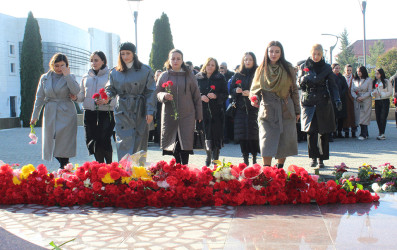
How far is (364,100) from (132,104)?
8.89 metres

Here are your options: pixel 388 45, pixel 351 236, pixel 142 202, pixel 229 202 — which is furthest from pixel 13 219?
pixel 388 45

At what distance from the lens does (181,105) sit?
23.0ft

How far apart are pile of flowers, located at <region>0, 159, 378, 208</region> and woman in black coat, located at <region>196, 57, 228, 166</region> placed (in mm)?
2921

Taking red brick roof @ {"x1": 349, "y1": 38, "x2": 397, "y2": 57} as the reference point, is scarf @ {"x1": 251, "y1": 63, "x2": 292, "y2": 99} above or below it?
below

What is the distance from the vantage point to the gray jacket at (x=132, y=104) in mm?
6324

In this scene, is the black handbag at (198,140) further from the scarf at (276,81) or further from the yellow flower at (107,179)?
the yellow flower at (107,179)

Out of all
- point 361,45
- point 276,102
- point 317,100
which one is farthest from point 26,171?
point 361,45

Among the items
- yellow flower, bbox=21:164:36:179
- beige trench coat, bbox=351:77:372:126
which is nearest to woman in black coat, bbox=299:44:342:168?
yellow flower, bbox=21:164:36:179

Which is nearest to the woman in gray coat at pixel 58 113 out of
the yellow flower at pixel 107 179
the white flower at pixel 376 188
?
the yellow flower at pixel 107 179

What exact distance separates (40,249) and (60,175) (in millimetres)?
2122

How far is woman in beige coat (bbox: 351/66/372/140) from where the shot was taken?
13070mm

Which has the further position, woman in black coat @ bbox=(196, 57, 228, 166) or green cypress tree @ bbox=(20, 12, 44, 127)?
green cypress tree @ bbox=(20, 12, 44, 127)

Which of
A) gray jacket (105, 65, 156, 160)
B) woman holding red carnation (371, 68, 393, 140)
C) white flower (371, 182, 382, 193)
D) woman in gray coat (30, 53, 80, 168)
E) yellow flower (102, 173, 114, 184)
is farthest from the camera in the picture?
A: woman holding red carnation (371, 68, 393, 140)

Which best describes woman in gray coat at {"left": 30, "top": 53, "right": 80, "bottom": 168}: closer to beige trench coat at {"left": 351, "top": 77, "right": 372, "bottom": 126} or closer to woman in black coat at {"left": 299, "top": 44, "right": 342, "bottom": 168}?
woman in black coat at {"left": 299, "top": 44, "right": 342, "bottom": 168}
